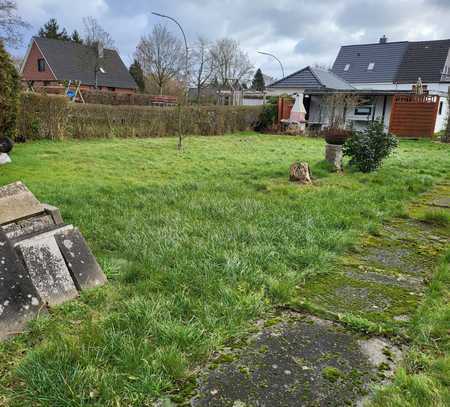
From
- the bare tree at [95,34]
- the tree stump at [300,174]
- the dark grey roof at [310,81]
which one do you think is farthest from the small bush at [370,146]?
the bare tree at [95,34]

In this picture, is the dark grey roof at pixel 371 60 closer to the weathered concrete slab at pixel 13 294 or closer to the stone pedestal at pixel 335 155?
the stone pedestal at pixel 335 155

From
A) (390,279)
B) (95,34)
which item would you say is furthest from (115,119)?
(95,34)

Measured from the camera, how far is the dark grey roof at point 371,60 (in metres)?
32.8

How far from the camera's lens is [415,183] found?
6.21m

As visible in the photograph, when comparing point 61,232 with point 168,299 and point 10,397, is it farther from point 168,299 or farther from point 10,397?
point 10,397

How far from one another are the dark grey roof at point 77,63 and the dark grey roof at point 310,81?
1915 centimetres

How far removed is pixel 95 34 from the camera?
32031 millimetres

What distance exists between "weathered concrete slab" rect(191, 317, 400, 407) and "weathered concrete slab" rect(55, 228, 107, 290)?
1.18 m

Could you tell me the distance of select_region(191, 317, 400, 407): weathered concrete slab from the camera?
148cm

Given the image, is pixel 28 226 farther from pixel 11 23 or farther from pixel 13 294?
pixel 11 23

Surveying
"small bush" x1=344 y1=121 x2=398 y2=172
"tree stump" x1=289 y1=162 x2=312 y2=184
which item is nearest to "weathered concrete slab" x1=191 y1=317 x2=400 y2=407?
"tree stump" x1=289 y1=162 x2=312 y2=184

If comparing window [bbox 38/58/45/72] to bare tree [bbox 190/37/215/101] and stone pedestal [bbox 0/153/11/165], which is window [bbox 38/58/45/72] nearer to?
bare tree [bbox 190/37/215/101]

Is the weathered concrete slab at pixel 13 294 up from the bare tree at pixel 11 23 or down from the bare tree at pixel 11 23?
down

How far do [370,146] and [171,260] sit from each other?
5781 mm
